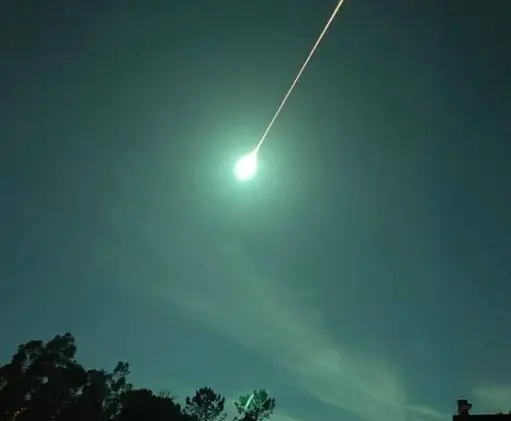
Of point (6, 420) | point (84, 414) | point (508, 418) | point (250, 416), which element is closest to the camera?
point (508, 418)

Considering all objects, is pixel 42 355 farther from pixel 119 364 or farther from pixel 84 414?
pixel 119 364

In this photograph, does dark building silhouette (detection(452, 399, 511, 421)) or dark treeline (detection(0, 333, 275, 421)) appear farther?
dark treeline (detection(0, 333, 275, 421))

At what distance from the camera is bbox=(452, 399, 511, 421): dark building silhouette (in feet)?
117

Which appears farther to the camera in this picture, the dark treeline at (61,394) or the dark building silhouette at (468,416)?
the dark treeline at (61,394)

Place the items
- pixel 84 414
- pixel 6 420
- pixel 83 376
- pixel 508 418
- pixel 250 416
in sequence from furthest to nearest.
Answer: pixel 250 416, pixel 83 376, pixel 84 414, pixel 6 420, pixel 508 418

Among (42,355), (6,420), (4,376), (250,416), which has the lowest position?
(6,420)

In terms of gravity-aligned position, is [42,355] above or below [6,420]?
above

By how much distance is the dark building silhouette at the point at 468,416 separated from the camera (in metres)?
35.6

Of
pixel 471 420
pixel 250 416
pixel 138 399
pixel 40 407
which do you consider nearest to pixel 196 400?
pixel 250 416

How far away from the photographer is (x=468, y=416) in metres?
37.1

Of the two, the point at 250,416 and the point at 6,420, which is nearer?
the point at 6,420

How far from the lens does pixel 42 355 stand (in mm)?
57875

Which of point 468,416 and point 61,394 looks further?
point 61,394

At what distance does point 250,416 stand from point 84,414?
23.5 meters
